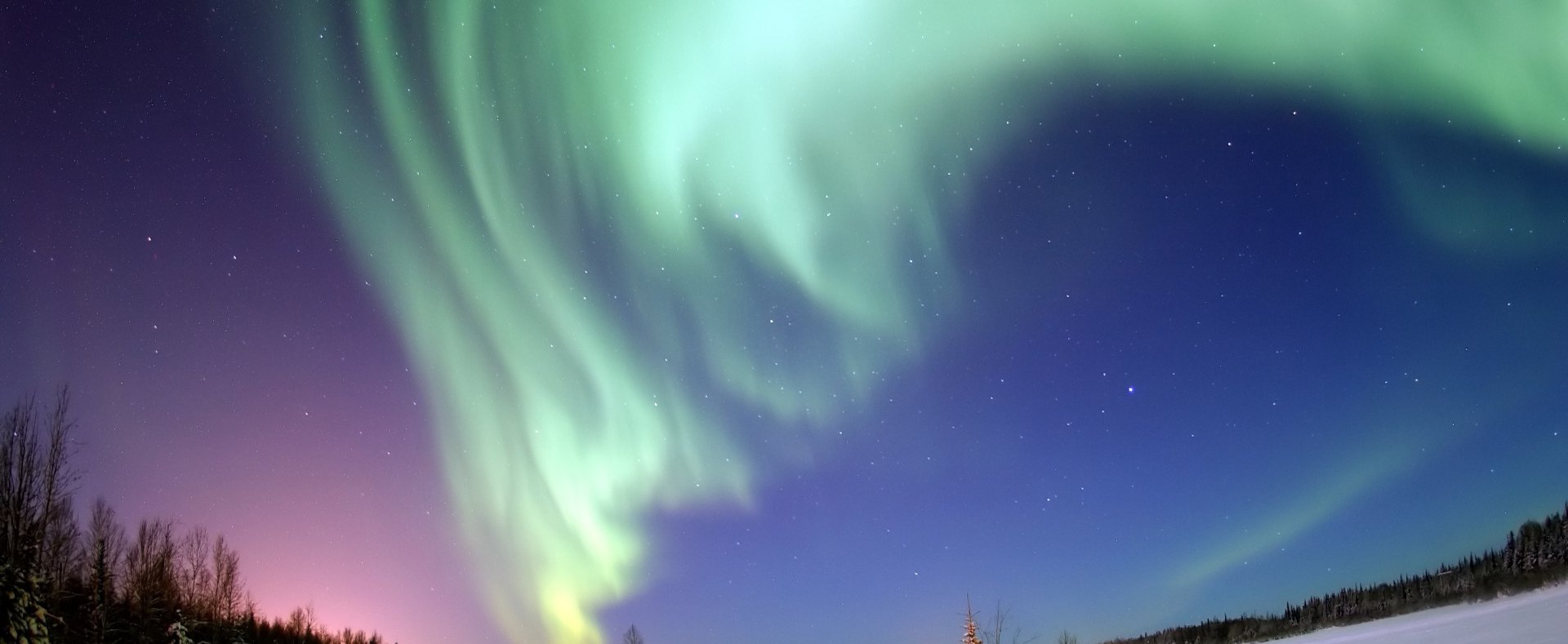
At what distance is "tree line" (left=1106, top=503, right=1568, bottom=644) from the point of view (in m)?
34.5

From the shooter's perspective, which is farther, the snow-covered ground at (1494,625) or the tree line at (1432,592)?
the tree line at (1432,592)

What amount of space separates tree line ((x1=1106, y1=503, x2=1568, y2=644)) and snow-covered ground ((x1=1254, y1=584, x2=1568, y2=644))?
445 cm

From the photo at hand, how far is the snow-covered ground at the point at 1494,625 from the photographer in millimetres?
14938

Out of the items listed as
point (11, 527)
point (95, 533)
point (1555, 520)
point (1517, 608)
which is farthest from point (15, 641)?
point (1555, 520)

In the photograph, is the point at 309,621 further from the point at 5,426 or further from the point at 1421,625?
the point at 1421,625

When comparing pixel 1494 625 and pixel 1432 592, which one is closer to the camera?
pixel 1494 625

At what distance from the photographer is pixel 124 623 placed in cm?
4622

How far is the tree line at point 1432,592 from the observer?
34.5m

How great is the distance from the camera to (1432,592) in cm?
7662

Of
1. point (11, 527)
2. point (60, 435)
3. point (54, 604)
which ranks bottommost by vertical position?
point (54, 604)

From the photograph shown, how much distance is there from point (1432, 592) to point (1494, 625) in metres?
76.2

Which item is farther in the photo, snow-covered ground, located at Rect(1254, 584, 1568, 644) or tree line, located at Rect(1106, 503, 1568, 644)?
tree line, located at Rect(1106, 503, 1568, 644)

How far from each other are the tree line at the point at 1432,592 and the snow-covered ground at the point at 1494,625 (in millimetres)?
4448

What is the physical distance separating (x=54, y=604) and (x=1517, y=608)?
52973mm
